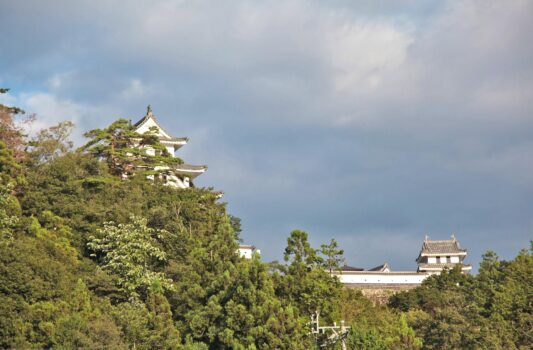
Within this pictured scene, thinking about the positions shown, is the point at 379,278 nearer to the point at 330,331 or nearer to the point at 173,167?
the point at 173,167

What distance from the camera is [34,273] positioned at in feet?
87.9

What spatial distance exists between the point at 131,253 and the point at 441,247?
2262 cm

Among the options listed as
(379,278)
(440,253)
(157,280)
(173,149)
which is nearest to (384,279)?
(379,278)

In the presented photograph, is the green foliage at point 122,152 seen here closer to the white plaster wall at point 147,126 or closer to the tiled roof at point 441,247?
the white plaster wall at point 147,126

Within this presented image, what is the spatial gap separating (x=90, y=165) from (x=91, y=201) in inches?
112

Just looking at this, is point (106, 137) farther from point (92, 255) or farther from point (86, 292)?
point (86, 292)

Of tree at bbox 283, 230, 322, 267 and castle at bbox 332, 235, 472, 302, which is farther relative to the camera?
castle at bbox 332, 235, 472, 302

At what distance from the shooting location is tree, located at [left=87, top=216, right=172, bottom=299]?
96.4ft

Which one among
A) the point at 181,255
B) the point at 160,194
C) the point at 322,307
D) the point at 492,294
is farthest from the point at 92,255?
the point at 492,294

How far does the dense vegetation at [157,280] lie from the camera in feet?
86.5

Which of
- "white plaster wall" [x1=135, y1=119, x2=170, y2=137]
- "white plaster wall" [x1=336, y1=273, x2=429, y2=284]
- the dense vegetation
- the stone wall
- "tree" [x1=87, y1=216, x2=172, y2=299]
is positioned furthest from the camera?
"white plaster wall" [x1=135, y1=119, x2=170, y2=137]

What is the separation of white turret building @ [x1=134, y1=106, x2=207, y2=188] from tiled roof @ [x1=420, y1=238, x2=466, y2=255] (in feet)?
40.4

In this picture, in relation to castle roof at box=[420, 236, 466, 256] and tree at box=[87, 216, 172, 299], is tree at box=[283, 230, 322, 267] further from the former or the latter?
castle roof at box=[420, 236, 466, 256]

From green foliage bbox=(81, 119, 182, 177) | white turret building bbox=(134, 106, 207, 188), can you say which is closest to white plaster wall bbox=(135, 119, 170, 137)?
white turret building bbox=(134, 106, 207, 188)
